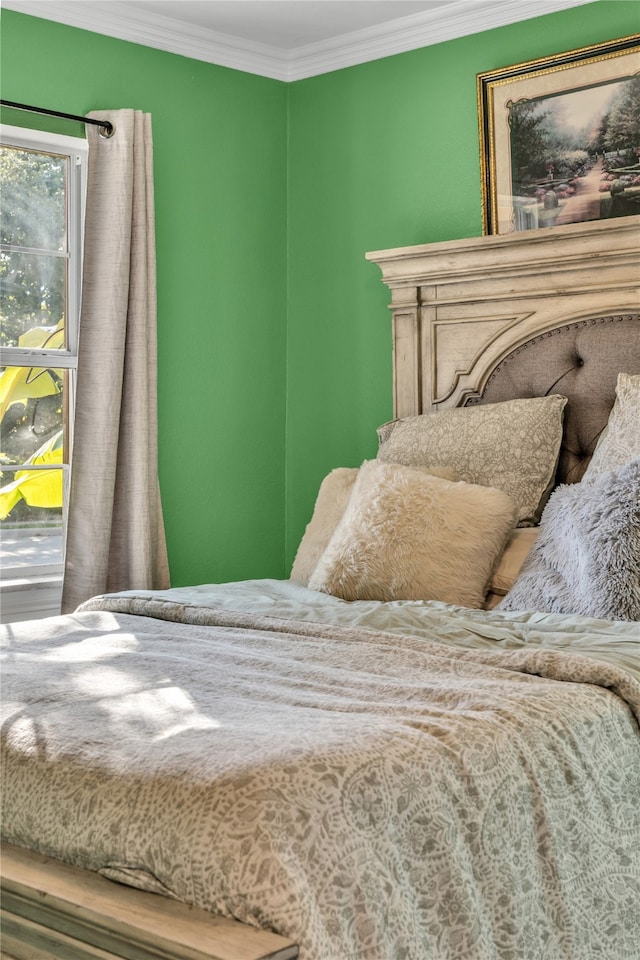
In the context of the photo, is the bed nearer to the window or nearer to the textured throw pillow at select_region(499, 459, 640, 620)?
the textured throw pillow at select_region(499, 459, 640, 620)

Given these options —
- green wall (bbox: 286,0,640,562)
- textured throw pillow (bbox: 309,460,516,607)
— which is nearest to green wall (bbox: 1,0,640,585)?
green wall (bbox: 286,0,640,562)

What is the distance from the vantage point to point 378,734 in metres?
1.50

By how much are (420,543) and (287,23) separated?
2.12 m

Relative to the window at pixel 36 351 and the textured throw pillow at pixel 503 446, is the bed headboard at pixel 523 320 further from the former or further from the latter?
the window at pixel 36 351

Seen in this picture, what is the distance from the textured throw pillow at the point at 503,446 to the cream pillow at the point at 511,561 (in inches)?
5.2

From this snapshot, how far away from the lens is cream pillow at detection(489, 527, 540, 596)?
8.79 ft

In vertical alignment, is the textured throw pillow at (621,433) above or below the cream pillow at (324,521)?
above

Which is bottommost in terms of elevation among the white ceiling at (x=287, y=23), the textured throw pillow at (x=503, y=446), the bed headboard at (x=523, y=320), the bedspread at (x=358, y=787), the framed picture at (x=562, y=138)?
the bedspread at (x=358, y=787)

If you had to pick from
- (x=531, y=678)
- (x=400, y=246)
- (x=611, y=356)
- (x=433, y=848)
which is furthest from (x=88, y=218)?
(x=433, y=848)

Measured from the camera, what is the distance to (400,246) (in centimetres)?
380

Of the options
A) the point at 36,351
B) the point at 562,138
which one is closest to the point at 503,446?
the point at 562,138

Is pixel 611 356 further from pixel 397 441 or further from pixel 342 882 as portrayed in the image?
pixel 342 882

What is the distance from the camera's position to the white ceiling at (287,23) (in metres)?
3.47

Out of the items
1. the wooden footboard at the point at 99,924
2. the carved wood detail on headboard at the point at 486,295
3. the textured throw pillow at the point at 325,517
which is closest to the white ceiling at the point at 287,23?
the carved wood detail on headboard at the point at 486,295
